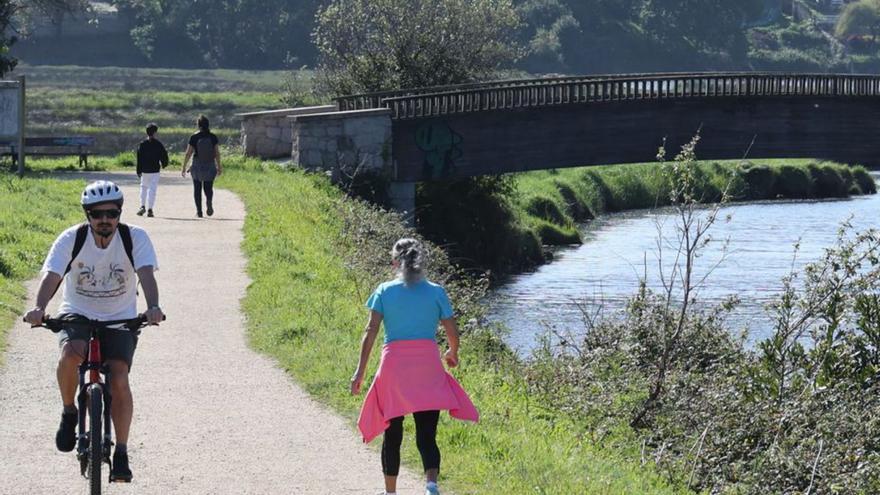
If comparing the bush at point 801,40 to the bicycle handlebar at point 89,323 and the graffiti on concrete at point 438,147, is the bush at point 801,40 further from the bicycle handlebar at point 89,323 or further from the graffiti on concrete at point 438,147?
the bicycle handlebar at point 89,323

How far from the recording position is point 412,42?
44000 millimetres

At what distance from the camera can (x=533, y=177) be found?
170ft

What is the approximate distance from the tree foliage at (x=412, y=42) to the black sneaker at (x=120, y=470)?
35.6 metres

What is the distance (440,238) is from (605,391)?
2301cm

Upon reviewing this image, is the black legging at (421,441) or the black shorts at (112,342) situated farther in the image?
the black legging at (421,441)

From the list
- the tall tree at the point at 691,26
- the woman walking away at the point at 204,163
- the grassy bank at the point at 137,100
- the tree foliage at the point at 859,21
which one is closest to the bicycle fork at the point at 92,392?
the woman walking away at the point at 204,163

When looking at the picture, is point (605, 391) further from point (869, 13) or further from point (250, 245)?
point (869, 13)

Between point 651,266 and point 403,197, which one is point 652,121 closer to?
point 651,266

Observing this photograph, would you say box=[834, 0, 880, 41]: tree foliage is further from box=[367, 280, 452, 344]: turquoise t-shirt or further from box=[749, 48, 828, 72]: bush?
box=[367, 280, 452, 344]: turquoise t-shirt

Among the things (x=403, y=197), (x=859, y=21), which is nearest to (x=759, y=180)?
(x=403, y=197)

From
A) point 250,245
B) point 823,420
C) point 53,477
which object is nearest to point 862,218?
point 250,245

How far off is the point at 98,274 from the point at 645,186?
4743 centimetres

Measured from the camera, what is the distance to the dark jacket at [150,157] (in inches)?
975

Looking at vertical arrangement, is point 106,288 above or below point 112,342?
above
